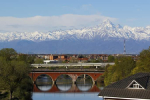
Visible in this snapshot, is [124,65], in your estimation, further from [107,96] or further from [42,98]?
[107,96]

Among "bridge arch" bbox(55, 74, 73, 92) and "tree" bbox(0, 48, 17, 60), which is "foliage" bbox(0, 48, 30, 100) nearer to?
"tree" bbox(0, 48, 17, 60)

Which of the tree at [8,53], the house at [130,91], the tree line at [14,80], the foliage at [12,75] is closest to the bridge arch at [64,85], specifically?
the tree at [8,53]

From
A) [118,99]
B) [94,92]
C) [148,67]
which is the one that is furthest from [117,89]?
[94,92]

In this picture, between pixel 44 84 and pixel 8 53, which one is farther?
pixel 44 84

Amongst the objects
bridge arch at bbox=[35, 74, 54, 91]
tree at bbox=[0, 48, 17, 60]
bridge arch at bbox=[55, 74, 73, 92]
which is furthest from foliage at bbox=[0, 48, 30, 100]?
bridge arch at bbox=[35, 74, 54, 91]

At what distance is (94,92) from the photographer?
83.2 meters

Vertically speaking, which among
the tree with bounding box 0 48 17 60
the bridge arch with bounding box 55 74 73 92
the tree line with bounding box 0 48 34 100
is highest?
the tree with bounding box 0 48 17 60

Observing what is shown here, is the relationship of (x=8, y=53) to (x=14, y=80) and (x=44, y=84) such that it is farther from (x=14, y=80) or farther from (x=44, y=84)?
(x=14, y=80)

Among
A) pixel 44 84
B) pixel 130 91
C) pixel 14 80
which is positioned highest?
pixel 130 91

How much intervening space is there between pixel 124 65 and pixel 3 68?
25991 millimetres

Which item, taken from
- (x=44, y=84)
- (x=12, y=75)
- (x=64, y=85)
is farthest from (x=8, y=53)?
(x=12, y=75)

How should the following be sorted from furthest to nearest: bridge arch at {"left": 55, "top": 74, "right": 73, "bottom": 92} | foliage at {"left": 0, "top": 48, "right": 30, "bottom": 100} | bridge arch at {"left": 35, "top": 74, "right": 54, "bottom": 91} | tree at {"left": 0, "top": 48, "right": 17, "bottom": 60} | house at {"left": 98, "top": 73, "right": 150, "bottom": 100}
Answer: bridge arch at {"left": 35, "top": 74, "right": 54, "bottom": 91}
bridge arch at {"left": 55, "top": 74, "right": 73, "bottom": 92}
tree at {"left": 0, "top": 48, "right": 17, "bottom": 60}
foliage at {"left": 0, "top": 48, "right": 30, "bottom": 100}
house at {"left": 98, "top": 73, "right": 150, "bottom": 100}

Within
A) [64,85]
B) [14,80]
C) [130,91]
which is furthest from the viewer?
[64,85]

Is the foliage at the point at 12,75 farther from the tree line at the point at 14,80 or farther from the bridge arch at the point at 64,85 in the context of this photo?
the bridge arch at the point at 64,85
